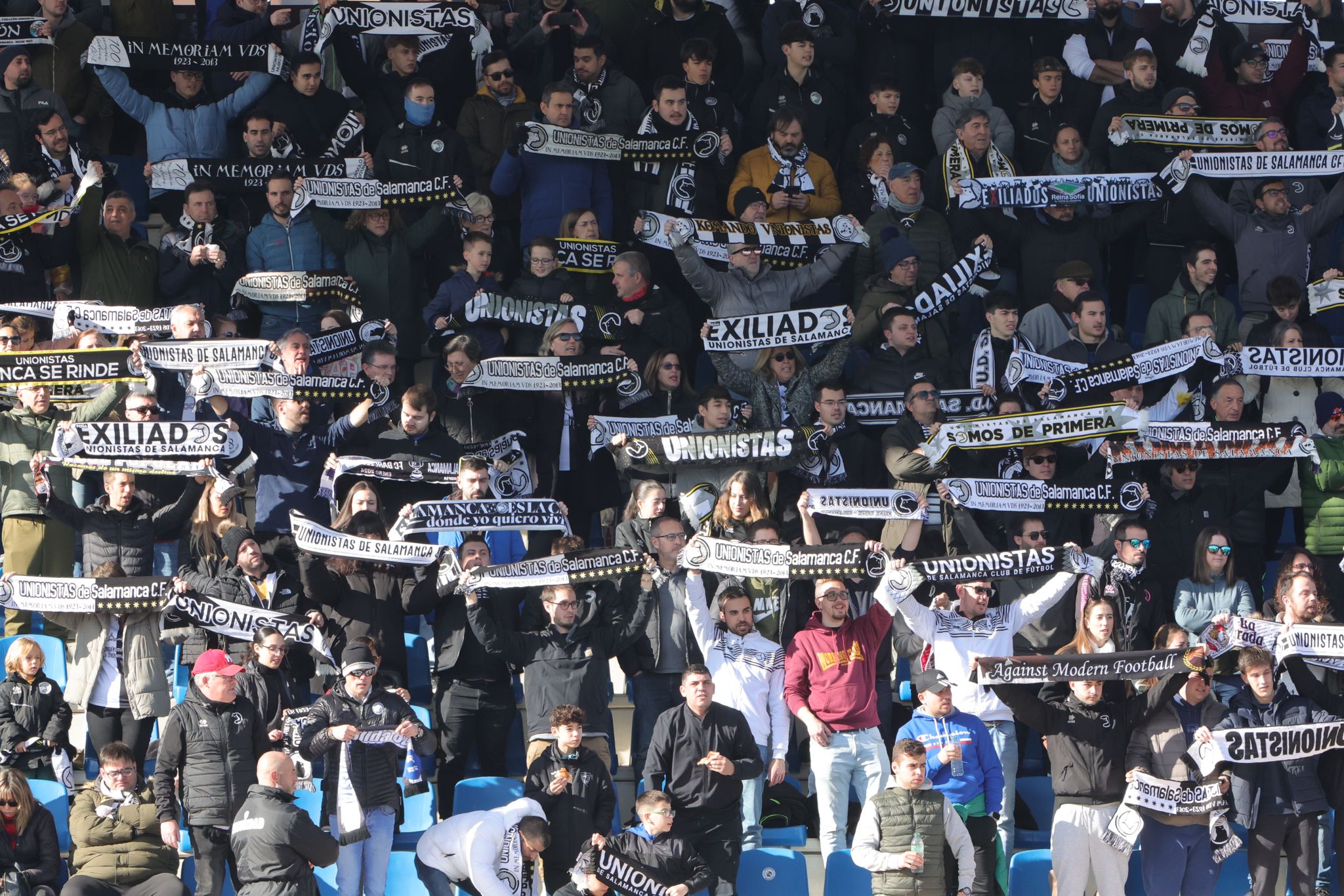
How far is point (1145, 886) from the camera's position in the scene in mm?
10648

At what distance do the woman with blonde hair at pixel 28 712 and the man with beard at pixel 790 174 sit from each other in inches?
230

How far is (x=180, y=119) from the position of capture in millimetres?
14336

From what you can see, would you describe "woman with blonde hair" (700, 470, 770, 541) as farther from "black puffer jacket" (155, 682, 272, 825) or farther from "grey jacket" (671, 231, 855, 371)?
"black puffer jacket" (155, 682, 272, 825)

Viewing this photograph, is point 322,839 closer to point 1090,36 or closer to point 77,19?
point 77,19

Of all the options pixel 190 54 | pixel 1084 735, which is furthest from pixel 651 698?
pixel 190 54

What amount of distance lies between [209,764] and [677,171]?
5862 millimetres

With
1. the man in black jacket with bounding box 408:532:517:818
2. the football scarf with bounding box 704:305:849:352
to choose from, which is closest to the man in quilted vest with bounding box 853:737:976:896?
the man in black jacket with bounding box 408:532:517:818

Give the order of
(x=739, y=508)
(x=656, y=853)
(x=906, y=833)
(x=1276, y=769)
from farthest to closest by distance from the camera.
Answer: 1. (x=739, y=508)
2. (x=1276, y=769)
3. (x=906, y=833)
4. (x=656, y=853)

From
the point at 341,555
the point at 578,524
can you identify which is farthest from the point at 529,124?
the point at 341,555

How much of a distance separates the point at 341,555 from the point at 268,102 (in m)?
4.48

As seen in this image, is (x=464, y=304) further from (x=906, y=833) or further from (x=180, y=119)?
(x=906, y=833)

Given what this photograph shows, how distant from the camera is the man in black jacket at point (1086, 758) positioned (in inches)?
412

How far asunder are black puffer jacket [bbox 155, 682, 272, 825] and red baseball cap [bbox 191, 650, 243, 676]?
5.0 inches

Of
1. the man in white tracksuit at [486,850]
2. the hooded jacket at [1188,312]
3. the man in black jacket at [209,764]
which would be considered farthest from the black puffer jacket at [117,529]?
the hooded jacket at [1188,312]
